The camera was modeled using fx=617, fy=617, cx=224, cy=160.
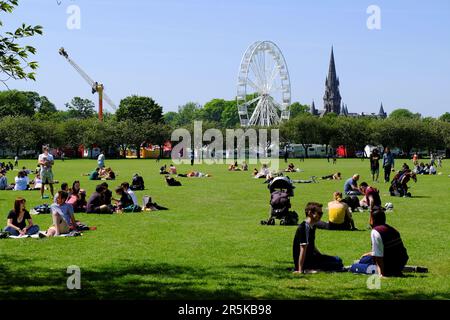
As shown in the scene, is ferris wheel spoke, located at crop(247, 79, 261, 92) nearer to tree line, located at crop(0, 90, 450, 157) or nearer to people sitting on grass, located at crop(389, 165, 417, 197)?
tree line, located at crop(0, 90, 450, 157)

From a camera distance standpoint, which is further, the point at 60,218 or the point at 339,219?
the point at 339,219

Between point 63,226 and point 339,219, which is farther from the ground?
point 339,219

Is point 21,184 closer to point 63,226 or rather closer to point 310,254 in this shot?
point 63,226

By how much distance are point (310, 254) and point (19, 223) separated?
7897 millimetres

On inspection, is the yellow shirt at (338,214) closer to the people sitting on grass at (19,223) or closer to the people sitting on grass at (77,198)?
the people sitting on grass at (19,223)

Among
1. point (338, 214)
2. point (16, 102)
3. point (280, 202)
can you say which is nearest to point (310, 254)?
point (338, 214)

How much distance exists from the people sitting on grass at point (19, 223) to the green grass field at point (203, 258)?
1.72 feet

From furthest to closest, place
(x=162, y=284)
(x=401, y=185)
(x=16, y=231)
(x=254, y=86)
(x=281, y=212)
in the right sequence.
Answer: (x=254, y=86), (x=401, y=185), (x=281, y=212), (x=16, y=231), (x=162, y=284)

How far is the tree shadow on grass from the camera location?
30.6 ft

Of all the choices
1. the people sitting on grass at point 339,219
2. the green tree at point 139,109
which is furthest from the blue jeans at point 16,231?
the green tree at point 139,109

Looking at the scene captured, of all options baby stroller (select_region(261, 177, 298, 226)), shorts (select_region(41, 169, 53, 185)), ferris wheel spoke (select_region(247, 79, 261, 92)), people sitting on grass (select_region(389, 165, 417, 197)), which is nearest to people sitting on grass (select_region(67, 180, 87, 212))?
shorts (select_region(41, 169, 53, 185))

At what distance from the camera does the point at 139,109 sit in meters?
132
